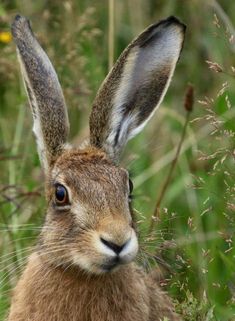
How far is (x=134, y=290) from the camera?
6.52m

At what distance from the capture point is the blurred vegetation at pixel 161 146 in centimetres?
675

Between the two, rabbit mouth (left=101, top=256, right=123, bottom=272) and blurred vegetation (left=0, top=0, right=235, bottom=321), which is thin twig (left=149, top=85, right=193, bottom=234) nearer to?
blurred vegetation (left=0, top=0, right=235, bottom=321)

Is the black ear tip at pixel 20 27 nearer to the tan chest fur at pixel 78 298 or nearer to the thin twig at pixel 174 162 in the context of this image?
the thin twig at pixel 174 162

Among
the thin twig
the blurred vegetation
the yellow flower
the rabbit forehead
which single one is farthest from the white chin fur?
the yellow flower

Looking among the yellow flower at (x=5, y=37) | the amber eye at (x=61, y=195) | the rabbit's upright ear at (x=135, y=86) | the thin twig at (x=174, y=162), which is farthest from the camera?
the yellow flower at (x=5, y=37)

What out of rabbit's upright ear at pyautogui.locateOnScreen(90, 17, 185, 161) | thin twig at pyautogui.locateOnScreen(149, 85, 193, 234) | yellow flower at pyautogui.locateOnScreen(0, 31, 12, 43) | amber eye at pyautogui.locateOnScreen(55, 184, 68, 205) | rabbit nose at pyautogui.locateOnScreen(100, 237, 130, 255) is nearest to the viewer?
rabbit nose at pyautogui.locateOnScreen(100, 237, 130, 255)

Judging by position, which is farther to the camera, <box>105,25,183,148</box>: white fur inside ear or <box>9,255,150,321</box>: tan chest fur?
<box>105,25,183,148</box>: white fur inside ear

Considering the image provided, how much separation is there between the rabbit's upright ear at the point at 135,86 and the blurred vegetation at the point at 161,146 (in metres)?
Answer: 0.22

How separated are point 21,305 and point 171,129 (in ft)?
7.72

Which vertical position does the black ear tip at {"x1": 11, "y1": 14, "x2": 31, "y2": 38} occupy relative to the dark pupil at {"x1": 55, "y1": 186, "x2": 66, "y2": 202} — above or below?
above

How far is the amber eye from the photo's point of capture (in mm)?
6390

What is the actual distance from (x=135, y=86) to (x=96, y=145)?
1.21ft

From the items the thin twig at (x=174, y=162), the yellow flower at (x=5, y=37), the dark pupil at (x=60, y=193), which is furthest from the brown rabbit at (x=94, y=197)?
the yellow flower at (x=5, y=37)

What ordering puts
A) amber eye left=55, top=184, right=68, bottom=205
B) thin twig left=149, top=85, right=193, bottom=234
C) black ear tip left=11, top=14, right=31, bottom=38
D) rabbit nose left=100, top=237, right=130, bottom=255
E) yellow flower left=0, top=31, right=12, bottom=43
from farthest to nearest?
yellow flower left=0, top=31, right=12, bottom=43, thin twig left=149, top=85, right=193, bottom=234, black ear tip left=11, top=14, right=31, bottom=38, amber eye left=55, top=184, right=68, bottom=205, rabbit nose left=100, top=237, right=130, bottom=255
